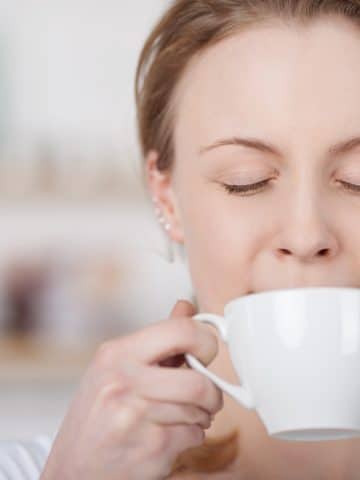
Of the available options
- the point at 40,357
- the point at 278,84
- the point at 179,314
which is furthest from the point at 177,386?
the point at 40,357

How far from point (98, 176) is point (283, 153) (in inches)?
67.7

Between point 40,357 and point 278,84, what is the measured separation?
1.81 meters

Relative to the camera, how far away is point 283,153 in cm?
124

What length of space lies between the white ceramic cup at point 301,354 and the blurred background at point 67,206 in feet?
6.60

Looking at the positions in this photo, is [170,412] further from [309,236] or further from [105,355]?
[309,236]

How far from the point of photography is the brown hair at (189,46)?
1371 millimetres

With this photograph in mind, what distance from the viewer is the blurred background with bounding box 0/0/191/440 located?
2908 millimetres

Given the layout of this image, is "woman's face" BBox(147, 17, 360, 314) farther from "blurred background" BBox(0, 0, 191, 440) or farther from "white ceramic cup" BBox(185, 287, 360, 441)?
"blurred background" BBox(0, 0, 191, 440)

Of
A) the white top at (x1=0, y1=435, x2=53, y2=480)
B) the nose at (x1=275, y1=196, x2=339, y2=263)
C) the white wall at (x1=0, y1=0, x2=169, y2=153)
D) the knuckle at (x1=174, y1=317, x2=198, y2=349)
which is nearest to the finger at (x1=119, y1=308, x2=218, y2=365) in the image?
the knuckle at (x1=174, y1=317, x2=198, y2=349)

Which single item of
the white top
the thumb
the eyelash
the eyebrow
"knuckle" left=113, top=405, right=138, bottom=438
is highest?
the eyebrow

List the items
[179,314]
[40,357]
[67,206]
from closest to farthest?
[179,314] < [40,357] < [67,206]

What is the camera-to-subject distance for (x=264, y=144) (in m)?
1.25

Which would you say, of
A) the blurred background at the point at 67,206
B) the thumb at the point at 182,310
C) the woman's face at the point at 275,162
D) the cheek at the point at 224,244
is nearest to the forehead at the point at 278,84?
the woman's face at the point at 275,162

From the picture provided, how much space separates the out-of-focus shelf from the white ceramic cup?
200 centimetres
